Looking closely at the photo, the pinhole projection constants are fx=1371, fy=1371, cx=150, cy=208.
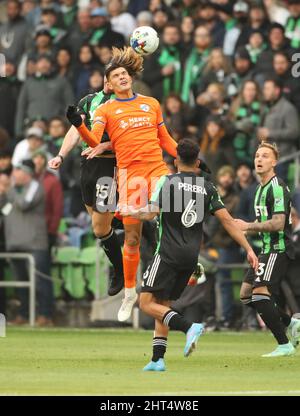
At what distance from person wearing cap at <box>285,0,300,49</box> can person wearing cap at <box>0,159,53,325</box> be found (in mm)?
4759

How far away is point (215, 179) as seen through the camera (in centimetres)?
2147

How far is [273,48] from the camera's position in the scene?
22188 mm

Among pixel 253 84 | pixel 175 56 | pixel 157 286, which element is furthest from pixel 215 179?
pixel 157 286

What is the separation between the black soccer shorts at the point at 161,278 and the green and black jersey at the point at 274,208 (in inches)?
83.1

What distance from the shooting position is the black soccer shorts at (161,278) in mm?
13328

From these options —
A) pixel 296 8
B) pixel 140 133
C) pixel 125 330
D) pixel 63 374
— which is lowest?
pixel 125 330

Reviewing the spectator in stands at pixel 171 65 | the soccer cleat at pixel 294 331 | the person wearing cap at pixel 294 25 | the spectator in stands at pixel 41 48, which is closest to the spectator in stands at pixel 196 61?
the spectator in stands at pixel 171 65

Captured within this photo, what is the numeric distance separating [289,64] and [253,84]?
0.80 metres

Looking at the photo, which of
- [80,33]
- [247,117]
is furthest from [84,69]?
[247,117]

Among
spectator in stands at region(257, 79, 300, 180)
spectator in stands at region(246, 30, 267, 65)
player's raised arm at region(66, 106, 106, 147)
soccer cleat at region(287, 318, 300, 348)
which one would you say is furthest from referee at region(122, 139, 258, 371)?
spectator in stands at region(246, 30, 267, 65)

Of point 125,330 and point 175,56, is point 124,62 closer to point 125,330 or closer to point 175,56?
point 125,330

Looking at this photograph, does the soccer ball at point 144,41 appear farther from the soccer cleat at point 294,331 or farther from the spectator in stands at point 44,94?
the spectator in stands at point 44,94

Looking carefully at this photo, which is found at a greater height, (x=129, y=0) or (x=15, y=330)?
(x=129, y=0)

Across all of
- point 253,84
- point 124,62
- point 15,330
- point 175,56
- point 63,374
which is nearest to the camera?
point 63,374
